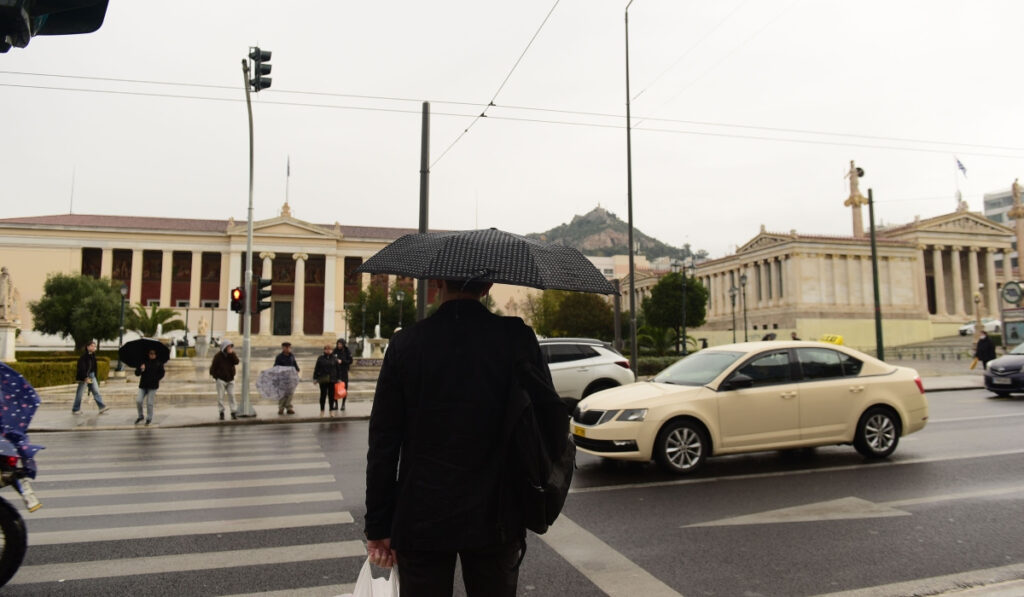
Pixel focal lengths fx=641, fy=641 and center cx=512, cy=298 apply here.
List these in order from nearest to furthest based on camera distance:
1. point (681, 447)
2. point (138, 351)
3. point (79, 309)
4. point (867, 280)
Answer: point (681, 447)
point (138, 351)
point (79, 309)
point (867, 280)

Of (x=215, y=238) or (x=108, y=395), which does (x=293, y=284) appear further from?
(x=108, y=395)

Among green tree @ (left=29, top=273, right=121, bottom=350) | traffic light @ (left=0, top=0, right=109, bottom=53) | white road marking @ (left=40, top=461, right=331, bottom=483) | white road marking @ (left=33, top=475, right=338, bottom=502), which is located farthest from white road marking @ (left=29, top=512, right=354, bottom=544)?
green tree @ (left=29, top=273, right=121, bottom=350)

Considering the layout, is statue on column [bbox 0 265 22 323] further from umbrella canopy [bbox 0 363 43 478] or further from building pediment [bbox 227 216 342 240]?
building pediment [bbox 227 216 342 240]

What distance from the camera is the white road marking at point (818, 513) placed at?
573cm

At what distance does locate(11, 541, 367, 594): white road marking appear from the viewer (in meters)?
4.41

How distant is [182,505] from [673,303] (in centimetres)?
4271

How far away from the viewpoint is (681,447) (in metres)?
7.69

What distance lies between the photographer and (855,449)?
892 centimetres

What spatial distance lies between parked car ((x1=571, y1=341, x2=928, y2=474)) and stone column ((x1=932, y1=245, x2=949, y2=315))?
74.0 m

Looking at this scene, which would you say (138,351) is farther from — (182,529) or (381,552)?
(381,552)

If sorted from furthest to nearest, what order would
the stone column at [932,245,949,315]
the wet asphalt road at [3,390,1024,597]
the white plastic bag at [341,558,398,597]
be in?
1. the stone column at [932,245,949,315]
2. the wet asphalt road at [3,390,1024,597]
3. the white plastic bag at [341,558,398,597]

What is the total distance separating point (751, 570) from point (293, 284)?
75845 millimetres

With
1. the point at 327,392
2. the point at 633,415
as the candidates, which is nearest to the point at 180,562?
the point at 633,415

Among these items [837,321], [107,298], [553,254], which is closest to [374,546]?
[553,254]
